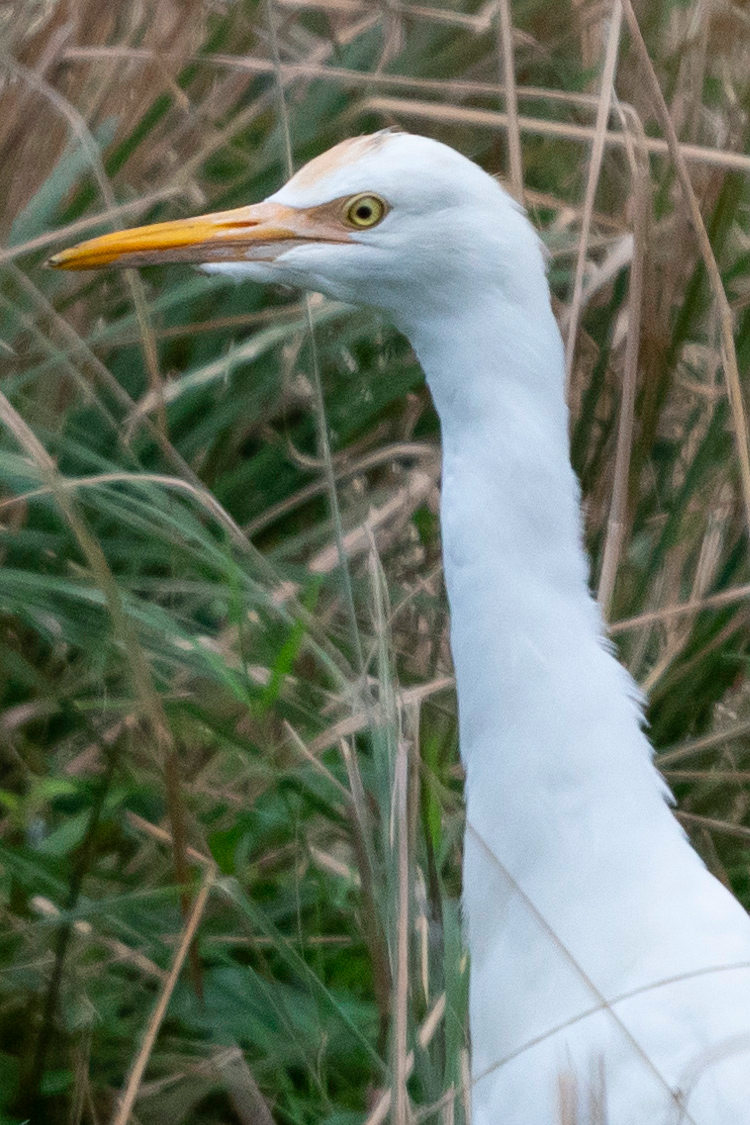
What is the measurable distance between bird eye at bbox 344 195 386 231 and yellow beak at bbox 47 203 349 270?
1 centimetres

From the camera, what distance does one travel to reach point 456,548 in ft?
3.67

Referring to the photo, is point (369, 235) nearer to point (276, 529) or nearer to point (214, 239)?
point (214, 239)

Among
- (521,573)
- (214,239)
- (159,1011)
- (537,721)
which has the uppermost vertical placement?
(214,239)

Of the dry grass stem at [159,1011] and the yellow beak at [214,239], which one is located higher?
the yellow beak at [214,239]

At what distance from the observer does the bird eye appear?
1.16m

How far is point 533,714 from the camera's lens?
1124 millimetres

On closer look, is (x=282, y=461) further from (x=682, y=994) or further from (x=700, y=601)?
(x=682, y=994)

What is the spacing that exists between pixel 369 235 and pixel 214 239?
137 mm

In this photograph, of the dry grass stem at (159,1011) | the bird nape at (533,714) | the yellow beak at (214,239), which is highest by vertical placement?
the yellow beak at (214,239)

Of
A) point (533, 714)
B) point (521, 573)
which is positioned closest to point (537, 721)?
point (533, 714)

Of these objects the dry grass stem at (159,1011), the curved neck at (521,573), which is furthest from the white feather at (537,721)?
the dry grass stem at (159,1011)

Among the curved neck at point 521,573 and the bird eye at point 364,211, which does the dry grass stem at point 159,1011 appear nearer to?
the curved neck at point 521,573

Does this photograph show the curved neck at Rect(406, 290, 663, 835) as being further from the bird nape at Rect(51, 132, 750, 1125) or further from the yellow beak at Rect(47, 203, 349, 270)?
the yellow beak at Rect(47, 203, 349, 270)

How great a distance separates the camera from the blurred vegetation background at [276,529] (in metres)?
1.36
